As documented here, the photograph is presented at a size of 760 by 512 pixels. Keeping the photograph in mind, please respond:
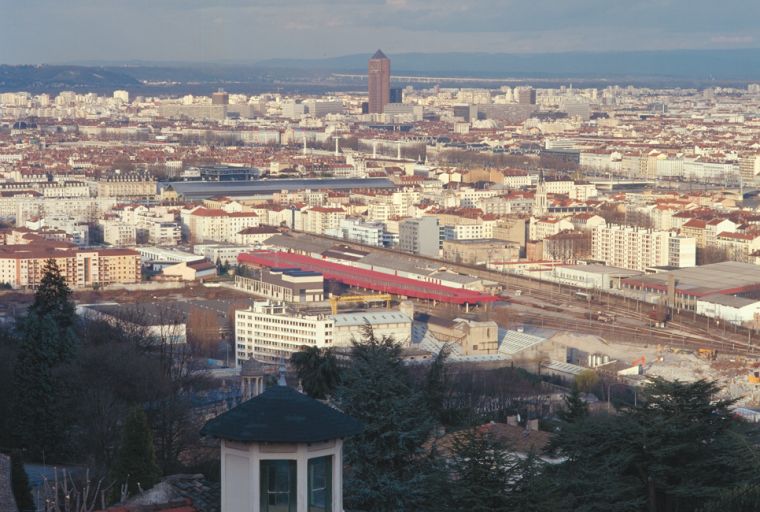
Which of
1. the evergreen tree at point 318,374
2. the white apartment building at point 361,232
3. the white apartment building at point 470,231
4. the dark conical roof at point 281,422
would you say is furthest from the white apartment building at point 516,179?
the dark conical roof at point 281,422

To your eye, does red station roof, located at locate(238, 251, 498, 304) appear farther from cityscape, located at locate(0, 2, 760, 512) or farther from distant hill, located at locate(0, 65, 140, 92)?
distant hill, located at locate(0, 65, 140, 92)

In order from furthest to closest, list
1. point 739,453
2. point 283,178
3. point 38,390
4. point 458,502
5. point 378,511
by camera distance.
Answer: point 283,178 → point 38,390 → point 739,453 → point 378,511 → point 458,502

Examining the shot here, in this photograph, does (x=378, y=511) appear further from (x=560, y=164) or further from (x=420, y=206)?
(x=560, y=164)

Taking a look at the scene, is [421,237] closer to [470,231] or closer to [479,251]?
[470,231]

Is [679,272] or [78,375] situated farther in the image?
[679,272]

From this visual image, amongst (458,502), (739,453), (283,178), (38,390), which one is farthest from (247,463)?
(283,178)

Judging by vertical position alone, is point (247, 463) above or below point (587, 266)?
above

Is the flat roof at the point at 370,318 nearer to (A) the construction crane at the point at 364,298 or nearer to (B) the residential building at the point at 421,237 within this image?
(A) the construction crane at the point at 364,298
